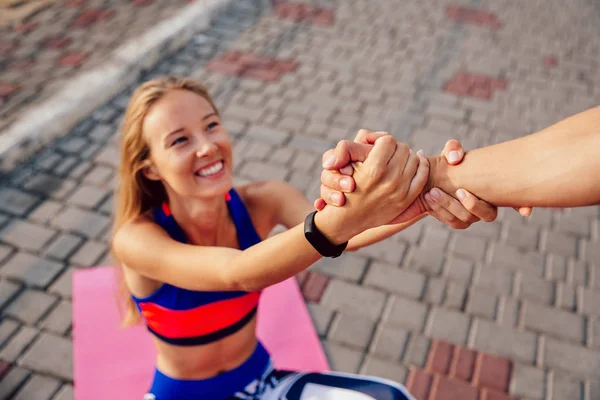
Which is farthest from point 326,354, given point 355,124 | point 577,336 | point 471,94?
point 471,94

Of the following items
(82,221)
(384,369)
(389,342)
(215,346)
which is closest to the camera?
(215,346)

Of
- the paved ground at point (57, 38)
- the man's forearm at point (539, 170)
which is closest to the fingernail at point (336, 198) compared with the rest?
the man's forearm at point (539, 170)

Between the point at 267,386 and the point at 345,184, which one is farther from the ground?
the point at 345,184

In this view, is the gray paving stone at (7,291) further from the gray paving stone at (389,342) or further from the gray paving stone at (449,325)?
the gray paving stone at (449,325)

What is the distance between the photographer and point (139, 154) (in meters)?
2.34

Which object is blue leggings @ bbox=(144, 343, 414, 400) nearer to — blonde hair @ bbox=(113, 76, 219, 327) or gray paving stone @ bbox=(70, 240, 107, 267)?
blonde hair @ bbox=(113, 76, 219, 327)

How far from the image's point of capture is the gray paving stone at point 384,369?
345 centimetres

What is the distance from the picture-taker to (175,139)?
7.34 ft

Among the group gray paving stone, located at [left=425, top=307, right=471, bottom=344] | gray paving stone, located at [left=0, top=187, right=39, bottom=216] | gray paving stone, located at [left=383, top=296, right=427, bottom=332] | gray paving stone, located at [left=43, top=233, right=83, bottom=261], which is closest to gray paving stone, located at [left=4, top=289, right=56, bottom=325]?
gray paving stone, located at [left=43, top=233, right=83, bottom=261]

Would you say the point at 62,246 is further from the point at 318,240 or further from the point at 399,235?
the point at 318,240

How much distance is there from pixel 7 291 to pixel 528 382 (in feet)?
11.5

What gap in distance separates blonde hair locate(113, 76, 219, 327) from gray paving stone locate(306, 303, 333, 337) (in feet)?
5.40

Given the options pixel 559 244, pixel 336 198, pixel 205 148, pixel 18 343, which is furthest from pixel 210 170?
pixel 559 244

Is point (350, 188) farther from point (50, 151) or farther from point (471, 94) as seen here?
point (471, 94)
